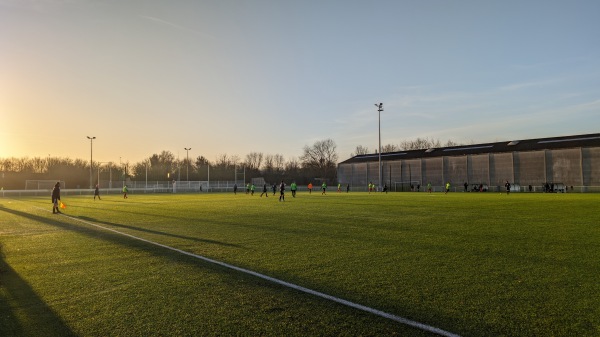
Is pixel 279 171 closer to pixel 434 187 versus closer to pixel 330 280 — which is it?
pixel 434 187

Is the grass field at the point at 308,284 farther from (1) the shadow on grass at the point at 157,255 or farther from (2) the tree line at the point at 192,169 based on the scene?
(2) the tree line at the point at 192,169

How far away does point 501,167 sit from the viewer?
6638 centimetres

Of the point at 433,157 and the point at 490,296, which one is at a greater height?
the point at 433,157

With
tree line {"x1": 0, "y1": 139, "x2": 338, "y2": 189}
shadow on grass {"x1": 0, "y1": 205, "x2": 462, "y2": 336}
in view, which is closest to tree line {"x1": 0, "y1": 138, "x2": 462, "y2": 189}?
tree line {"x1": 0, "y1": 139, "x2": 338, "y2": 189}

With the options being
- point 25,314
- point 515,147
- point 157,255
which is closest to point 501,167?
point 515,147

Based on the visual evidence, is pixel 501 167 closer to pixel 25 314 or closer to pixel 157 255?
pixel 157 255

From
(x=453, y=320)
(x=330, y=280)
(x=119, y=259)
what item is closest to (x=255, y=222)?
(x=119, y=259)

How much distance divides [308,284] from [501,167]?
6962 cm

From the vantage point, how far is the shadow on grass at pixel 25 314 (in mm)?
4516

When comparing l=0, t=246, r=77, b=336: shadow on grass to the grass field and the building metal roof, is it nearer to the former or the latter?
the grass field

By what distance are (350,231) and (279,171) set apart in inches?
4738

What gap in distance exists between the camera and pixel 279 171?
133 metres

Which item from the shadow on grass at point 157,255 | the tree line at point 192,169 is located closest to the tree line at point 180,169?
the tree line at point 192,169

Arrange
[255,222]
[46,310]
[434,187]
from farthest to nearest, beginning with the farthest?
[434,187], [255,222], [46,310]
